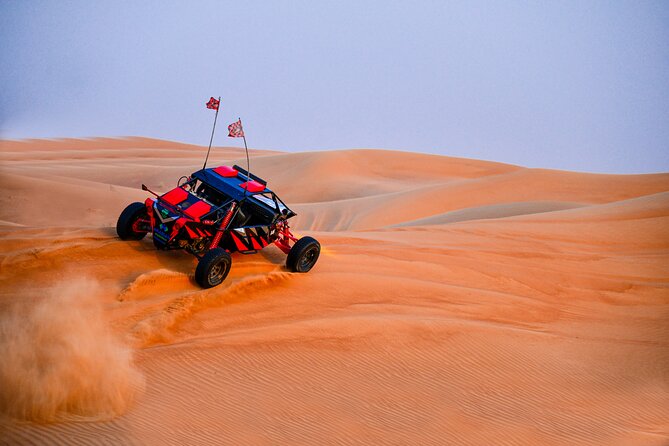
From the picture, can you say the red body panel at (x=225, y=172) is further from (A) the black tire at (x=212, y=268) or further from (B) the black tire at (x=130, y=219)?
(A) the black tire at (x=212, y=268)

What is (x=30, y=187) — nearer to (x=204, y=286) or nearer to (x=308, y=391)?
(x=204, y=286)

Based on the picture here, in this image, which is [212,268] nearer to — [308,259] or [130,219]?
[130,219]

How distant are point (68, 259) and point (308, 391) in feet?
15.6

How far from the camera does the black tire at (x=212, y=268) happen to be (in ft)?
28.5

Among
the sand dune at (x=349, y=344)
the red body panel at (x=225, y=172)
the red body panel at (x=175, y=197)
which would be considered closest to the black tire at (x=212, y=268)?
the sand dune at (x=349, y=344)

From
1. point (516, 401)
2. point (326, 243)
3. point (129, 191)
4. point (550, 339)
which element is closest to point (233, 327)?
point (516, 401)

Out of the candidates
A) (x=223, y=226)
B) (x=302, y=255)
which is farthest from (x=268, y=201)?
(x=223, y=226)

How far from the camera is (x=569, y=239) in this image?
54.7 ft

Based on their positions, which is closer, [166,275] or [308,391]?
[308,391]

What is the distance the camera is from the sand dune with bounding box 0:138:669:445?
19.3 ft

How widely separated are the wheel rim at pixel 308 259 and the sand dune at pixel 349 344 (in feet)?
0.75

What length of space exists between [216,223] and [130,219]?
1.57 m

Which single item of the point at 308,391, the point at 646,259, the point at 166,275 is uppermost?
the point at 646,259

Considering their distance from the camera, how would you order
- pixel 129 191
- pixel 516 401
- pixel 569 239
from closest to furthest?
pixel 516 401, pixel 569 239, pixel 129 191
